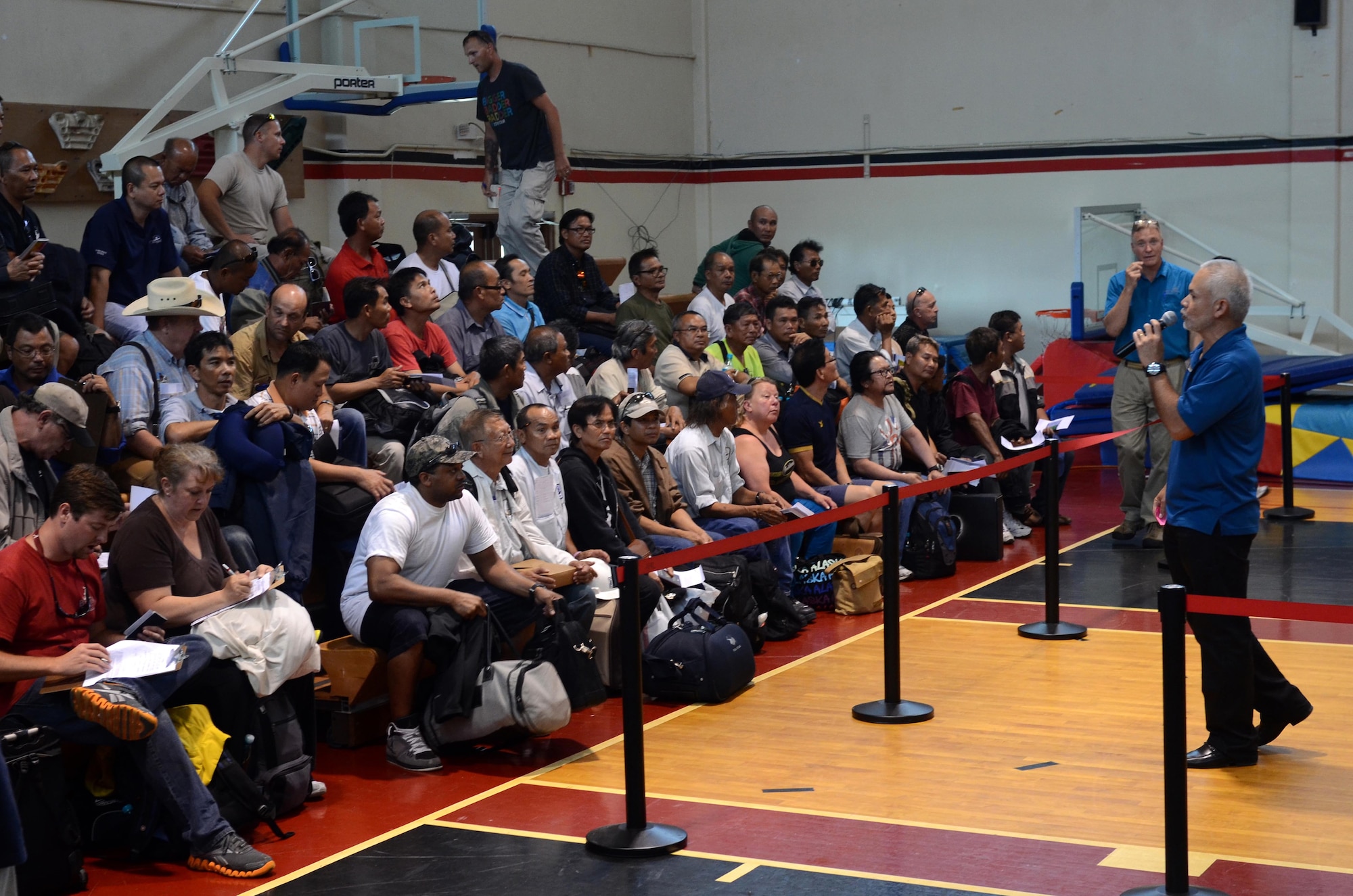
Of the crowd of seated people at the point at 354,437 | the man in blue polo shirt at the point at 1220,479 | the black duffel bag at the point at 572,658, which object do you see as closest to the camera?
the crowd of seated people at the point at 354,437

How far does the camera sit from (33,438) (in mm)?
5723

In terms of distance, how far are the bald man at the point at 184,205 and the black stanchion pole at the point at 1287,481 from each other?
297 inches

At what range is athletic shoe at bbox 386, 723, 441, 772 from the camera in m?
6.08

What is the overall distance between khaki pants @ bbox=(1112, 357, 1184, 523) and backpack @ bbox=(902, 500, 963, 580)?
1.52 metres

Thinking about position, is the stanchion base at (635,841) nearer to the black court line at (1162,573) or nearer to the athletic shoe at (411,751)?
the athletic shoe at (411,751)

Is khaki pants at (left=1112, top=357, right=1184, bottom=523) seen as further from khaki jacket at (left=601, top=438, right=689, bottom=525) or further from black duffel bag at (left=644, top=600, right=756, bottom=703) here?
black duffel bag at (left=644, top=600, right=756, bottom=703)

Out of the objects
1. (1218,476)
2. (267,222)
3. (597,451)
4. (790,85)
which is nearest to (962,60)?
(790,85)

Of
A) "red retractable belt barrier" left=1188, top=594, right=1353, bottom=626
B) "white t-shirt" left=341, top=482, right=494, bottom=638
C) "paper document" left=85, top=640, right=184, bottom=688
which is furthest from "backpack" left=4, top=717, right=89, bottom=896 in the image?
"red retractable belt barrier" left=1188, top=594, right=1353, bottom=626

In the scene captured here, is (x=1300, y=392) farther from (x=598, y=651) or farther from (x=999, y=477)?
(x=598, y=651)

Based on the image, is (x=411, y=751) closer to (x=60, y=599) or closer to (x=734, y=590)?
(x=60, y=599)

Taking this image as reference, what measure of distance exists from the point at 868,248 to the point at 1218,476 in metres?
12.0

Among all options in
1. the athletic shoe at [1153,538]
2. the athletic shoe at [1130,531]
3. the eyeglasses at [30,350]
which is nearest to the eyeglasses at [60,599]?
the eyeglasses at [30,350]

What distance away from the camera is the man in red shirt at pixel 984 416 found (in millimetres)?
10719

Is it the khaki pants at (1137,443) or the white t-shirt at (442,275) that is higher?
the white t-shirt at (442,275)
